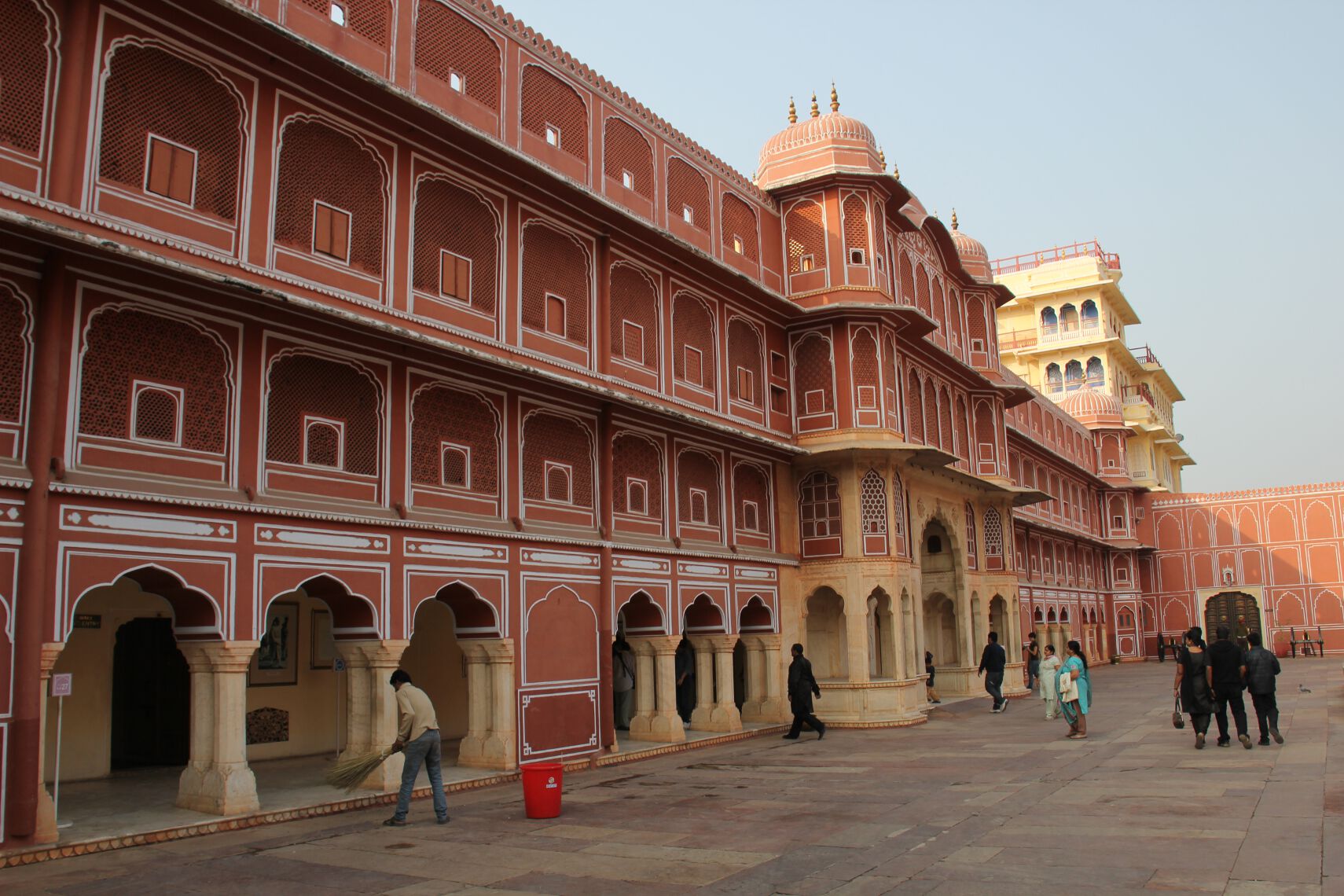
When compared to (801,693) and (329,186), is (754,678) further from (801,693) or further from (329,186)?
(329,186)

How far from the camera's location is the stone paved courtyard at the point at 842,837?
7.96 m

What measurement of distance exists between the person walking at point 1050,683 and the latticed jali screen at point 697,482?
764cm

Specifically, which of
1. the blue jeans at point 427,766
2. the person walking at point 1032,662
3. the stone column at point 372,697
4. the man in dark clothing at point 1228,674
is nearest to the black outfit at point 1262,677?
the man in dark clothing at point 1228,674

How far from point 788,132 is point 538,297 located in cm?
1010

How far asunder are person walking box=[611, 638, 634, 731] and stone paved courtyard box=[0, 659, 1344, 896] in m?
4.37

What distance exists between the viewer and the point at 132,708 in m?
14.6

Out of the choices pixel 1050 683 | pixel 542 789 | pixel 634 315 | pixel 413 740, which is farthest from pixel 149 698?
pixel 1050 683

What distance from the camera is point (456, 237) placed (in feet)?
48.3

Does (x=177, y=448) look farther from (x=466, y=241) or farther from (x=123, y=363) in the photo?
(x=466, y=241)

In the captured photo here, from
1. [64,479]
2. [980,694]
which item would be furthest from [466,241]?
[980,694]

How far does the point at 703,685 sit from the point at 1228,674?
8871 millimetres

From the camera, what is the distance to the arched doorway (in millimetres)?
23297

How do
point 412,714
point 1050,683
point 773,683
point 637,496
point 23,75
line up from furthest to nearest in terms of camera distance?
point 1050,683
point 773,683
point 637,496
point 412,714
point 23,75

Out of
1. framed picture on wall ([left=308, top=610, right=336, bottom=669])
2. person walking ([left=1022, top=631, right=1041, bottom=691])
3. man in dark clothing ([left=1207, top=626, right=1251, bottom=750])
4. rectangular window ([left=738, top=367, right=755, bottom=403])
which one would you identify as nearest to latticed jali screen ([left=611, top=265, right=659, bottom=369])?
rectangular window ([left=738, top=367, right=755, bottom=403])
